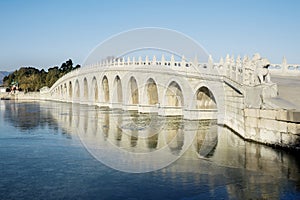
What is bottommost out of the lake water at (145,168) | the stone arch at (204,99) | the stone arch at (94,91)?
the lake water at (145,168)

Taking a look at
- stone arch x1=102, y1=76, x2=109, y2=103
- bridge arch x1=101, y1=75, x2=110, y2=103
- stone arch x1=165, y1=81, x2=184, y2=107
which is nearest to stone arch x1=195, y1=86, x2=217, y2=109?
stone arch x1=165, y1=81, x2=184, y2=107

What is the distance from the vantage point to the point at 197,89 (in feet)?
72.3

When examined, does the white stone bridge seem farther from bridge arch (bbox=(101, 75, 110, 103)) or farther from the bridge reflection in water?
the bridge reflection in water

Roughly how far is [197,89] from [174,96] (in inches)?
203

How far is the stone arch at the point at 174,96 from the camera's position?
26.3 meters

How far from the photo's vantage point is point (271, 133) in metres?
12.0

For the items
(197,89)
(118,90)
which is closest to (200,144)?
(197,89)

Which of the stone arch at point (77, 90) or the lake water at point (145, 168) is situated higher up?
the stone arch at point (77, 90)

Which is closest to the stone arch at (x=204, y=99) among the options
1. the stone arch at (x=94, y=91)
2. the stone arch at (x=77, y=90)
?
the stone arch at (x=94, y=91)

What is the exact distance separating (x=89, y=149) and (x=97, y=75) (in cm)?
3021

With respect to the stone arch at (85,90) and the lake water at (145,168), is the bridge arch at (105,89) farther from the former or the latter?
the lake water at (145,168)

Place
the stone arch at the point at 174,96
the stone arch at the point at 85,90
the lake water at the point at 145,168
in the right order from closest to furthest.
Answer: the lake water at the point at 145,168 → the stone arch at the point at 174,96 → the stone arch at the point at 85,90

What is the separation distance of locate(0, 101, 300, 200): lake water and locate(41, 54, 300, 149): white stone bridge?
131 cm

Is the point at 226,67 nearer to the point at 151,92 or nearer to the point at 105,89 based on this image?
the point at 151,92
